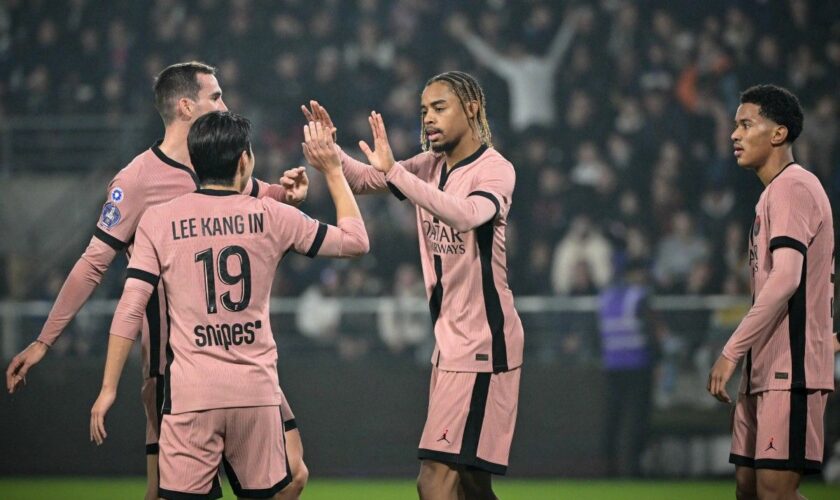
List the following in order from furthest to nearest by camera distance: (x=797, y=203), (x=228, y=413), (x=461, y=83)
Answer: (x=461, y=83), (x=797, y=203), (x=228, y=413)

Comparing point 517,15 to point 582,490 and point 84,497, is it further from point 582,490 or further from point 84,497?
point 84,497

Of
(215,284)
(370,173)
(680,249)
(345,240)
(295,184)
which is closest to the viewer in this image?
(215,284)

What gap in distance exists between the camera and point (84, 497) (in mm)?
9742

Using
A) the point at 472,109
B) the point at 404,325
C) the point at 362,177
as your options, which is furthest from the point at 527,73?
the point at 472,109

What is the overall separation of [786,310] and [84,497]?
6.42 meters

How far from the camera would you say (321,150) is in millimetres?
5020

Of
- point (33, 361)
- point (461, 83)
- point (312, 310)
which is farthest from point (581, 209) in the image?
point (33, 361)

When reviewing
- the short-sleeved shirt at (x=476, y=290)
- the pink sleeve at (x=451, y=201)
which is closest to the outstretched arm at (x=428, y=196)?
the pink sleeve at (x=451, y=201)

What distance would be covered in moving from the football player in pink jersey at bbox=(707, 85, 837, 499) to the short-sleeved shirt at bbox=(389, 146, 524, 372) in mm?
957

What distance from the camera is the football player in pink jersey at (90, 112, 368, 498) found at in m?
4.70

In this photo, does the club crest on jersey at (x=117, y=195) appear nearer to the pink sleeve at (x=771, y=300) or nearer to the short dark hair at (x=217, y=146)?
the short dark hair at (x=217, y=146)

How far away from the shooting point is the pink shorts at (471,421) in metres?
5.43

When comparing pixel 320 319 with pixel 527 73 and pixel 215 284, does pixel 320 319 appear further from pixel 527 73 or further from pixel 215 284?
pixel 215 284

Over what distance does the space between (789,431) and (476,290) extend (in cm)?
149
